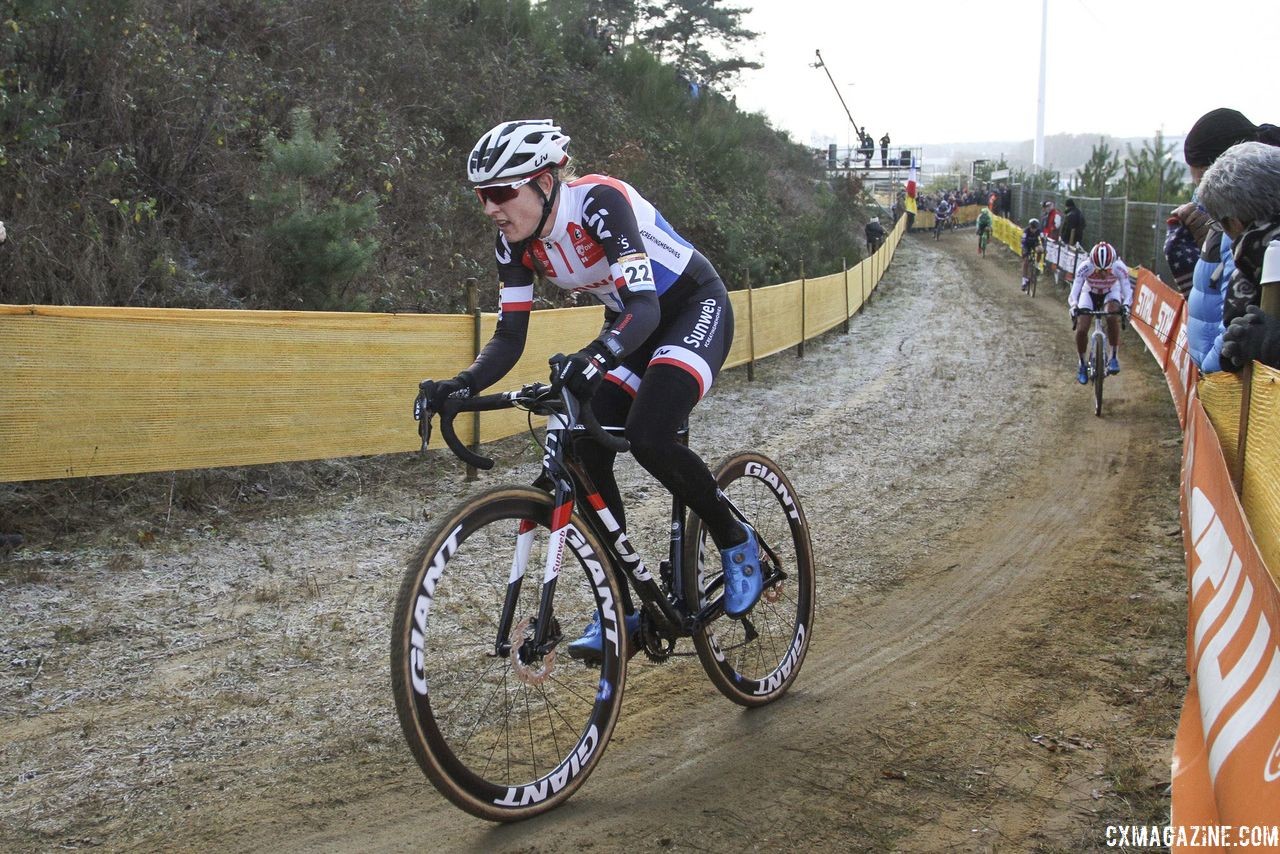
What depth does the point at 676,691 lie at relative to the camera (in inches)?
183

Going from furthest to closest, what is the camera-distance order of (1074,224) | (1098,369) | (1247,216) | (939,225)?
(939,225)
(1074,224)
(1098,369)
(1247,216)

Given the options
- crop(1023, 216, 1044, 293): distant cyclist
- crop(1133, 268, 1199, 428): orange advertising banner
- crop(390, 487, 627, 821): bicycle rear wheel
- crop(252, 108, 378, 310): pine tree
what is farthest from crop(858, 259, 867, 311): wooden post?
crop(390, 487, 627, 821): bicycle rear wheel

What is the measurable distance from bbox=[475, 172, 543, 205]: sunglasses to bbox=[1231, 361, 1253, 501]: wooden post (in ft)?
10.3

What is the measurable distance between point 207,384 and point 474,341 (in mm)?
2547

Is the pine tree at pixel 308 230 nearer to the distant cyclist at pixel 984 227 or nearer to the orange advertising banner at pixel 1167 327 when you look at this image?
the orange advertising banner at pixel 1167 327

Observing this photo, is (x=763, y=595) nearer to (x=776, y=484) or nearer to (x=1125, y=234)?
(x=776, y=484)

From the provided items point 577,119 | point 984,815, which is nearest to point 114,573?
point 984,815

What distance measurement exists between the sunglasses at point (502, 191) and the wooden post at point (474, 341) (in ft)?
17.3

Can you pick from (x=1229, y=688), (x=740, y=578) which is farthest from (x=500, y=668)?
(x=1229, y=688)

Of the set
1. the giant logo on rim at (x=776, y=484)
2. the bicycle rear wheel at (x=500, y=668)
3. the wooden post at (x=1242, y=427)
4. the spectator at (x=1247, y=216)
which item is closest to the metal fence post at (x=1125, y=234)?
the spectator at (x=1247, y=216)

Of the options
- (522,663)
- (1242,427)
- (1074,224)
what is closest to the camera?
(522,663)

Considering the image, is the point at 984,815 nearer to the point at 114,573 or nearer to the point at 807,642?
the point at 807,642

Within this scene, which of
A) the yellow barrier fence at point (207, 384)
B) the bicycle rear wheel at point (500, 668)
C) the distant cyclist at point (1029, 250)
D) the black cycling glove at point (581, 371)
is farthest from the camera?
the distant cyclist at point (1029, 250)

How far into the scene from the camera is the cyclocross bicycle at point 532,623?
3.13 meters
